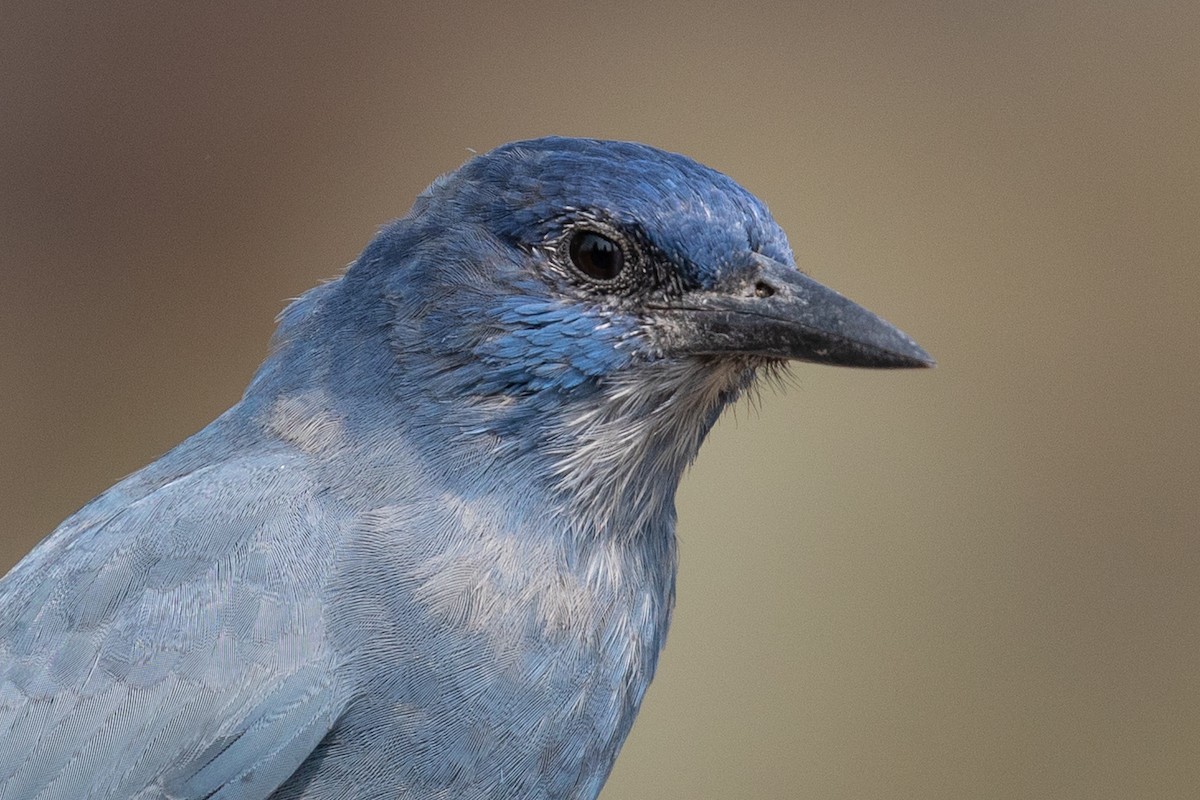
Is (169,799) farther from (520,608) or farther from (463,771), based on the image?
(520,608)

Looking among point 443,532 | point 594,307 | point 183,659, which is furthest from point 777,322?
Result: point 183,659

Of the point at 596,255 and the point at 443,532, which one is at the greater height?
the point at 596,255

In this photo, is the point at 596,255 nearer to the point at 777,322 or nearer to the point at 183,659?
the point at 777,322

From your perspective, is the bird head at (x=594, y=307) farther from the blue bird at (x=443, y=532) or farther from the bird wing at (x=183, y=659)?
the bird wing at (x=183, y=659)

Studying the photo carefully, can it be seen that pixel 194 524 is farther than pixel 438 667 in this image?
Yes

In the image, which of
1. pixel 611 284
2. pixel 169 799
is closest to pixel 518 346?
pixel 611 284

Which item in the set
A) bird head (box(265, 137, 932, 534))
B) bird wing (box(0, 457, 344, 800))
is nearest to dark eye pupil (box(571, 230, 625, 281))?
bird head (box(265, 137, 932, 534))

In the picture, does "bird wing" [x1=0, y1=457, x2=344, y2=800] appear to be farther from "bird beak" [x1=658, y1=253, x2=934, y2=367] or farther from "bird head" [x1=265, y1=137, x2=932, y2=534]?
"bird beak" [x1=658, y1=253, x2=934, y2=367]
